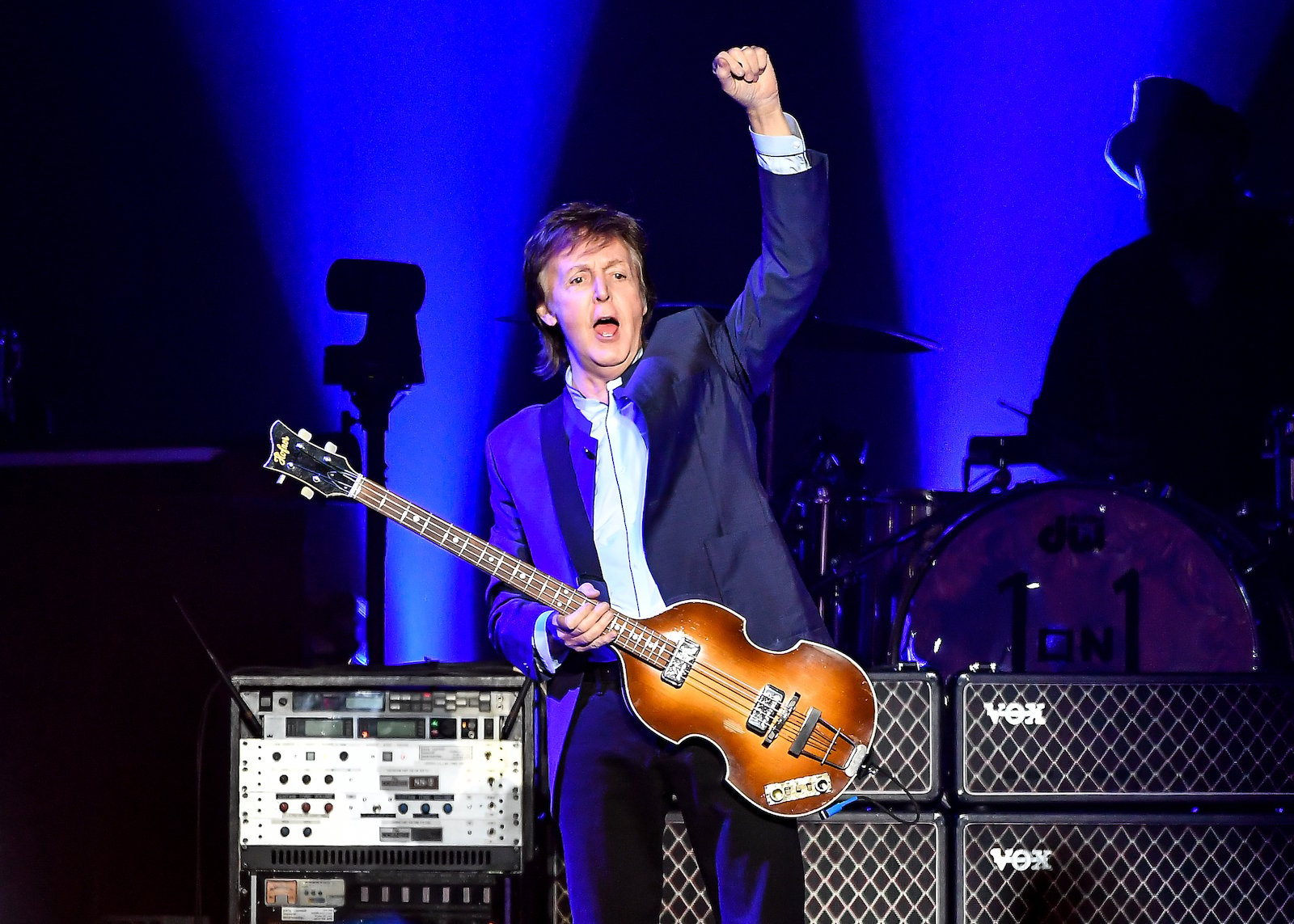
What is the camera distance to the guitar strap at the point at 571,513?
2.25 metres

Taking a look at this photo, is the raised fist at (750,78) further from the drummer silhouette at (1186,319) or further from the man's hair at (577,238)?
the drummer silhouette at (1186,319)

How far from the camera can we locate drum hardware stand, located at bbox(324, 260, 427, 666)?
415 cm

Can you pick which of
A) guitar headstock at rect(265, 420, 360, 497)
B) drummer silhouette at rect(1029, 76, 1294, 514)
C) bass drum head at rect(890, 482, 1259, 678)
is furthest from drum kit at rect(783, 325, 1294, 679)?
guitar headstock at rect(265, 420, 360, 497)

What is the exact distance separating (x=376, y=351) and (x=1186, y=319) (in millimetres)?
3389

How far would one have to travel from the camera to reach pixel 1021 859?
111 inches

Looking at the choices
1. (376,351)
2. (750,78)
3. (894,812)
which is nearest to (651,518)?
(750,78)

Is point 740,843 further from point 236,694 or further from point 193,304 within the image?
point 193,304

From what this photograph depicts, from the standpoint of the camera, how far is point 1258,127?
16.8 feet

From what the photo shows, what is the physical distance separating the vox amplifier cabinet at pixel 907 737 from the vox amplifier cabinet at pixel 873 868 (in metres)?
0.06

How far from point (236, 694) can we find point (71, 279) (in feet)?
9.37

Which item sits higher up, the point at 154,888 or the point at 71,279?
the point at 71,279

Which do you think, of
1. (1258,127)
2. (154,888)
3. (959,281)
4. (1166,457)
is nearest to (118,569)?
(154,888)

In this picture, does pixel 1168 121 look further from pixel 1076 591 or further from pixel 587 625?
pixel 587 625

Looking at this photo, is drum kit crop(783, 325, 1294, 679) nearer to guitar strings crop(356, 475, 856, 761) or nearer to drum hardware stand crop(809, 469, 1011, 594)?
drum hardware stand crop(809, 469, 1011, 594)
